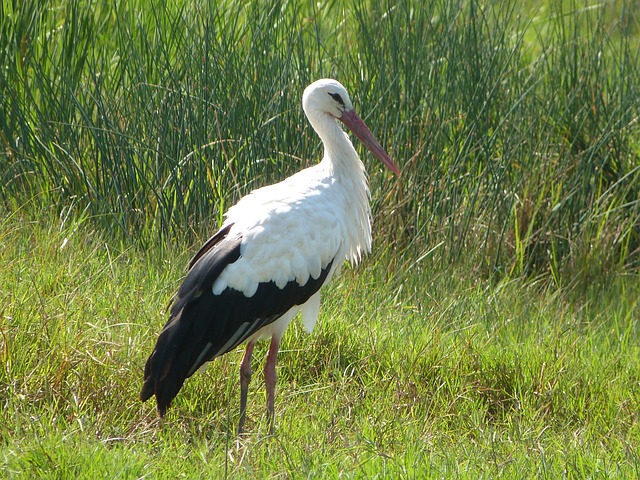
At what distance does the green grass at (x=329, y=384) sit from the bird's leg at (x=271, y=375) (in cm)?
5

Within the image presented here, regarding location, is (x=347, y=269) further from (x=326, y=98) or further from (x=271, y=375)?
(x=271, y=375)

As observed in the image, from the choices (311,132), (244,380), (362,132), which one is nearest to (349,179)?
(362,132)

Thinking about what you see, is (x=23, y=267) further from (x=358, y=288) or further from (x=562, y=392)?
(x=562, y=392)

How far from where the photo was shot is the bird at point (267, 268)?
12.2 feet

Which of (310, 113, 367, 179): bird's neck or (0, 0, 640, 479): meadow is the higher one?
(310, 113, 367, 179): bird's neck

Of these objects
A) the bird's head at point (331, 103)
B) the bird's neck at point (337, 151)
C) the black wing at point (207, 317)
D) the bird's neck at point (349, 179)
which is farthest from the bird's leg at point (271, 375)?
the bird's head at point (331, 103)

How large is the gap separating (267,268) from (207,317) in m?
0.32

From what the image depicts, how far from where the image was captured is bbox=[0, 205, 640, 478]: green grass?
3420 millimetres

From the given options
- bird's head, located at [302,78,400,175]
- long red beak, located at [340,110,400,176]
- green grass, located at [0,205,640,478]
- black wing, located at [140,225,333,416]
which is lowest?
green grass, located at [0,205,640,478]

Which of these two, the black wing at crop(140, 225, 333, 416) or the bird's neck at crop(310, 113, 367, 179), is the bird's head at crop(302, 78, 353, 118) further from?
the black wing at crop(140, 225, 333, 416)

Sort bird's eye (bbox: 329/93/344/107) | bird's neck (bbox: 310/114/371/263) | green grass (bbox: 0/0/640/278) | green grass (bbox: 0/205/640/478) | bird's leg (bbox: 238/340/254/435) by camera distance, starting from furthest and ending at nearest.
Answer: green grass (bbox: 0/0/640/278) → bird's eye (bbox: 329/93/344/107) → bird's neck (bbox: 310/114/371/263) → bird's leg (bbox: 238/340/254/435) → green grass (bbox: 0/205/640/478)

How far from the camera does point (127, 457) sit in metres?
3.35

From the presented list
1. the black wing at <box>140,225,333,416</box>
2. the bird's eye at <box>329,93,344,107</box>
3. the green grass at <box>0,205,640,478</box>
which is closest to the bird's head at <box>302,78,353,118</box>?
the bird's eye at <box>329,93,344,107</box>

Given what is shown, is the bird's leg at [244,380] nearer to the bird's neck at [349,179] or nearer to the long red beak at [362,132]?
the bird's neck at [349,179]
